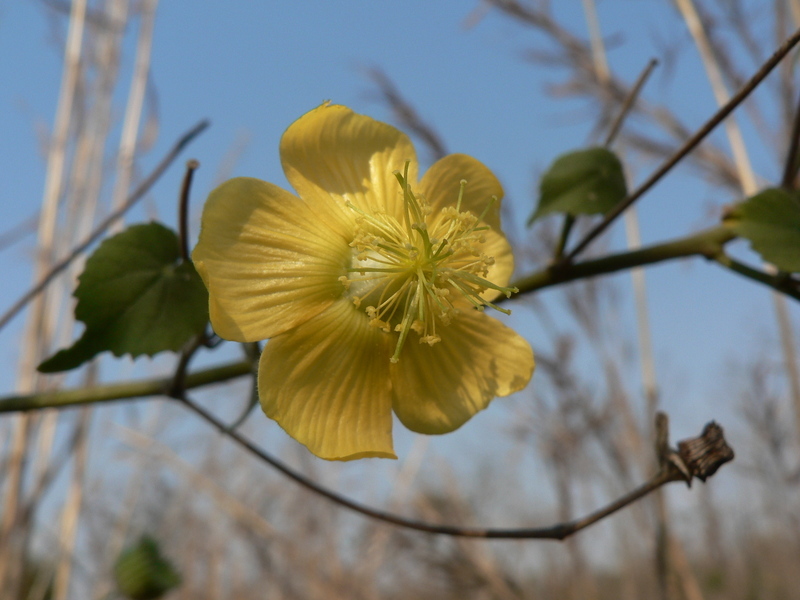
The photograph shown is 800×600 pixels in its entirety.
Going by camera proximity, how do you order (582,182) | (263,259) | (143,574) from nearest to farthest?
(263,259), (582,182), (143,574)

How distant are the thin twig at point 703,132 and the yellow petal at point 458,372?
9 cm

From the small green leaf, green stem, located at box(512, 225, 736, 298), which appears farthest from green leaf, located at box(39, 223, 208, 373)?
the small green leaf

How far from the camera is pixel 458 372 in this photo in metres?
0.48

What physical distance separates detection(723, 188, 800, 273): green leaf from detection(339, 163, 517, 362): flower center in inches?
7.5

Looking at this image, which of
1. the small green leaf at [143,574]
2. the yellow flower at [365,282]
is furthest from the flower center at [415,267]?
the small green leaf at [143,574]

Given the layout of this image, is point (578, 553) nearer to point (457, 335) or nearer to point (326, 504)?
point (326, 504)

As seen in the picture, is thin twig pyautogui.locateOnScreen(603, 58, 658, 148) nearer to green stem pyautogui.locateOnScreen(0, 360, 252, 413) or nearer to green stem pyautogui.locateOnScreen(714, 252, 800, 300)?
green stem pyautogui.locateOnScreen(714, 252, 800, 300)

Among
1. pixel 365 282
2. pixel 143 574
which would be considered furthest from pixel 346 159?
pixel 143 574

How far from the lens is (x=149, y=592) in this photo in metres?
0.99

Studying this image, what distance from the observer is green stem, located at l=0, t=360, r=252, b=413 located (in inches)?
19.2

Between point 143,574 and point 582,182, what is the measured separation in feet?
2.76

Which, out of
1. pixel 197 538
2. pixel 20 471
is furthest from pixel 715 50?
pixel 197 538

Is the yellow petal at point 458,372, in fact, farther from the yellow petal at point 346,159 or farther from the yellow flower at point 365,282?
the yellow petal at point 346,159

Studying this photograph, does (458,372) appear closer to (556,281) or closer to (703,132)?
(556,281)
